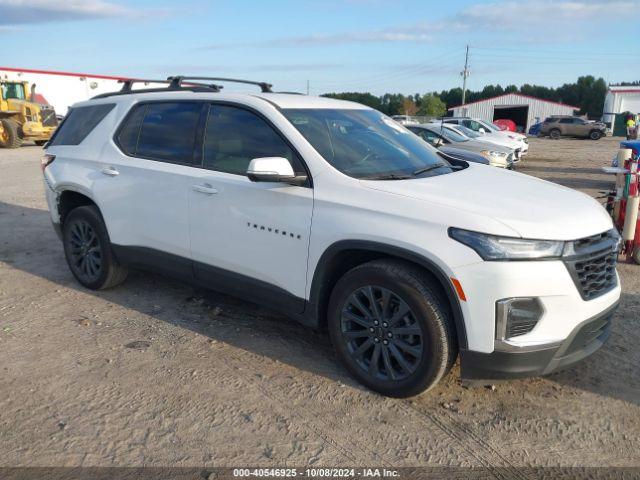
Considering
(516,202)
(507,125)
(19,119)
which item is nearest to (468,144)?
(516,202)

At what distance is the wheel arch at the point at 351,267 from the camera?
301cm

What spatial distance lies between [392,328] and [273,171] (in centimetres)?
119

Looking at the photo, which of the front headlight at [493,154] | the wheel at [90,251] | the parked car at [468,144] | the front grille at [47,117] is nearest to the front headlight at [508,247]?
the wheel at [90,251]

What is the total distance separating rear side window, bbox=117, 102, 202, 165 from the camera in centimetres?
427

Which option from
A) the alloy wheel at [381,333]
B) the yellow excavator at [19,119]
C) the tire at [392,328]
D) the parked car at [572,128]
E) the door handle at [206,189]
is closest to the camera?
the tire at [392,328]

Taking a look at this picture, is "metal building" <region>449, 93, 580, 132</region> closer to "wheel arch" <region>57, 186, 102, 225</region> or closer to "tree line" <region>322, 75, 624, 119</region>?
"tree line" <region>322, 75, 624, 119</region>

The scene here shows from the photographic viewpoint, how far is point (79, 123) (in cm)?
524

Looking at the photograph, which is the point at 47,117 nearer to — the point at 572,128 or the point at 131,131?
the point at 131,131

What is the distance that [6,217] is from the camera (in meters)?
8.62

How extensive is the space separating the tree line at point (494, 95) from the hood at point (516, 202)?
3515 inches

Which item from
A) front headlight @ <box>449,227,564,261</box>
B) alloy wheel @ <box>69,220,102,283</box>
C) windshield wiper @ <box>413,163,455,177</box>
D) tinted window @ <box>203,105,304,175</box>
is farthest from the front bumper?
alloy wheel @ <box>69,220,102,283</box>

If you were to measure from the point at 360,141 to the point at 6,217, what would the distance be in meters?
6.96

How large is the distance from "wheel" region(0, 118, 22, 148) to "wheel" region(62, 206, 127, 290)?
2025cm

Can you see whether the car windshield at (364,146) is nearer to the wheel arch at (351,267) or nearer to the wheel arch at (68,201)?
the wheel arch at (351,267)
